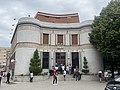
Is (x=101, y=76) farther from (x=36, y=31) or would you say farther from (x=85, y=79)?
(x=36, y=31)

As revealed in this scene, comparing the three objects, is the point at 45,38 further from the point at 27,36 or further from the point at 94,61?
the point at 94,61

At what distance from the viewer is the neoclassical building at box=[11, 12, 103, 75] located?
35.3 metres

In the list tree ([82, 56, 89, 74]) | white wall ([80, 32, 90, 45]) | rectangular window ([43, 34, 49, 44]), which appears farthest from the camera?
rectangular window ([43, 34, 49, 44])

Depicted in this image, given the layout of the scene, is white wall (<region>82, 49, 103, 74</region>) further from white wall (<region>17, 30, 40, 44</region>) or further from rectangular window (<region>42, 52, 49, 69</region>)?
white wall (<region>17, 30, 40, 44</region>)

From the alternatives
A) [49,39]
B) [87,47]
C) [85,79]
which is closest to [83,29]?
[87,47]

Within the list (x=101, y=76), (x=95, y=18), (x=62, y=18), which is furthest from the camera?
(x=62, y=18)

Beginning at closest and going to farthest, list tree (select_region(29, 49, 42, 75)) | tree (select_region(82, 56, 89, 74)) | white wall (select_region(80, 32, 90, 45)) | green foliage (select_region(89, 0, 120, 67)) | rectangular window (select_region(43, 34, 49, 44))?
1. green foliage (select_region(89, 0, 120, 67))
2. tree (select_region(29, 49, 42, 75))
3. tree (select_region(82, 56, 89, 74))
4. white wall (select_region(80, 32, 90, 45))
5. rectangular window (select_region(43, 34, 49, 44))

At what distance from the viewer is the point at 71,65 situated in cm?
3809

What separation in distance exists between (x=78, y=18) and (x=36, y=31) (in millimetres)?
9834

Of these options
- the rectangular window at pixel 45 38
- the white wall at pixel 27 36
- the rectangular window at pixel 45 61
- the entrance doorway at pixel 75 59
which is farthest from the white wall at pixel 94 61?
the white wall at pixel 27 36

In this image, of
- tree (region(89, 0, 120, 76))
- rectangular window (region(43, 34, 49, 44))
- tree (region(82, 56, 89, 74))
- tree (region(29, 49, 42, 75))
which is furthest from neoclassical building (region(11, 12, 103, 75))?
tree (region(89, 0, 120, 76))

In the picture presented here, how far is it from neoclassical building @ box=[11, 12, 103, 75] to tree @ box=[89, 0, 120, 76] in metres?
5.08

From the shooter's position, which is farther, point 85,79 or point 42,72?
point 42,72

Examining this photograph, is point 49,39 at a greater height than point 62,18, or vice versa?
point 62,18
